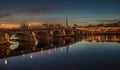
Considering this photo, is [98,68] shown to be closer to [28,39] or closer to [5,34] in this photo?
[5,34]

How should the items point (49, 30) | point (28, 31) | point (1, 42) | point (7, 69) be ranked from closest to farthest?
point (7, 69) < point (1, 42) < point (28, 31) < point (49, 30)

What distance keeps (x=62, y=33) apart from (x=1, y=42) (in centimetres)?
6539

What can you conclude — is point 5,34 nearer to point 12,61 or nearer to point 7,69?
point 12,61

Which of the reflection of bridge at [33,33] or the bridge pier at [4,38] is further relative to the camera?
the reflection of bridge at [33,33]

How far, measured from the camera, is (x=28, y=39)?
9844 cm

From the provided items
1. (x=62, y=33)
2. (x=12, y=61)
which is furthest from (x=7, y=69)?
(x=62, y=33)

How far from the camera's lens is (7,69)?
37.7m

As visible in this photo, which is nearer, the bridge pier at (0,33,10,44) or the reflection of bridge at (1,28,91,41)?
the bridge pier at (0,33,10,44)

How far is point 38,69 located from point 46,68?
151 centimetres

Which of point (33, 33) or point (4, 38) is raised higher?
point (33, 33)

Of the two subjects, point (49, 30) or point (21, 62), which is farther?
point (49, 30)

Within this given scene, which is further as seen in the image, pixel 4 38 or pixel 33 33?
pixel 33 33

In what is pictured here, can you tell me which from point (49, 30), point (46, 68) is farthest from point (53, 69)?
point (49, 30)

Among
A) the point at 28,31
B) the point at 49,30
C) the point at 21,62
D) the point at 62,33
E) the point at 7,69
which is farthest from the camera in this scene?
the point at 62,33
